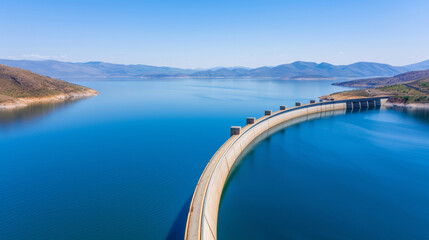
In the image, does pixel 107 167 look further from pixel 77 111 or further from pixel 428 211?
pixel 77 111

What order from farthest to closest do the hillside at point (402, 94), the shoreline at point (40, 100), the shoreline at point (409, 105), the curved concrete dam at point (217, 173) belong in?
the hillside at point (402, 94) → the shoreline at point (409, 105) → the shoreline at point (40, 100) → the curved concrete dam at point (217, 173)

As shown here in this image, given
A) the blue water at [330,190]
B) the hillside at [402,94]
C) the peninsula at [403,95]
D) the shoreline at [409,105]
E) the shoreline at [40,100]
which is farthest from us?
the hillside at [402,94]

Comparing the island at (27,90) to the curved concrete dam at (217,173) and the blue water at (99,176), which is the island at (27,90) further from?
the curved concrete dam at (217,173)

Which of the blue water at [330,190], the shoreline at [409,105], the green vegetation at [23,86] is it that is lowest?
the blue water at [330,190]

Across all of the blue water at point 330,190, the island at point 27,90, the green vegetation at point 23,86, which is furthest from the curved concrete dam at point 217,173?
the green vegetation at point 23,86

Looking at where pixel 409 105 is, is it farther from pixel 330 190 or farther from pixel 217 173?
pixel 217 173

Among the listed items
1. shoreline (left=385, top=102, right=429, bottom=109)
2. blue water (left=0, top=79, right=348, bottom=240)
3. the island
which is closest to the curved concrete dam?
blue water (left=0, top=79, right=348, bottom=240)

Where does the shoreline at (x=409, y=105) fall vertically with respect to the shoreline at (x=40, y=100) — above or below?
above
